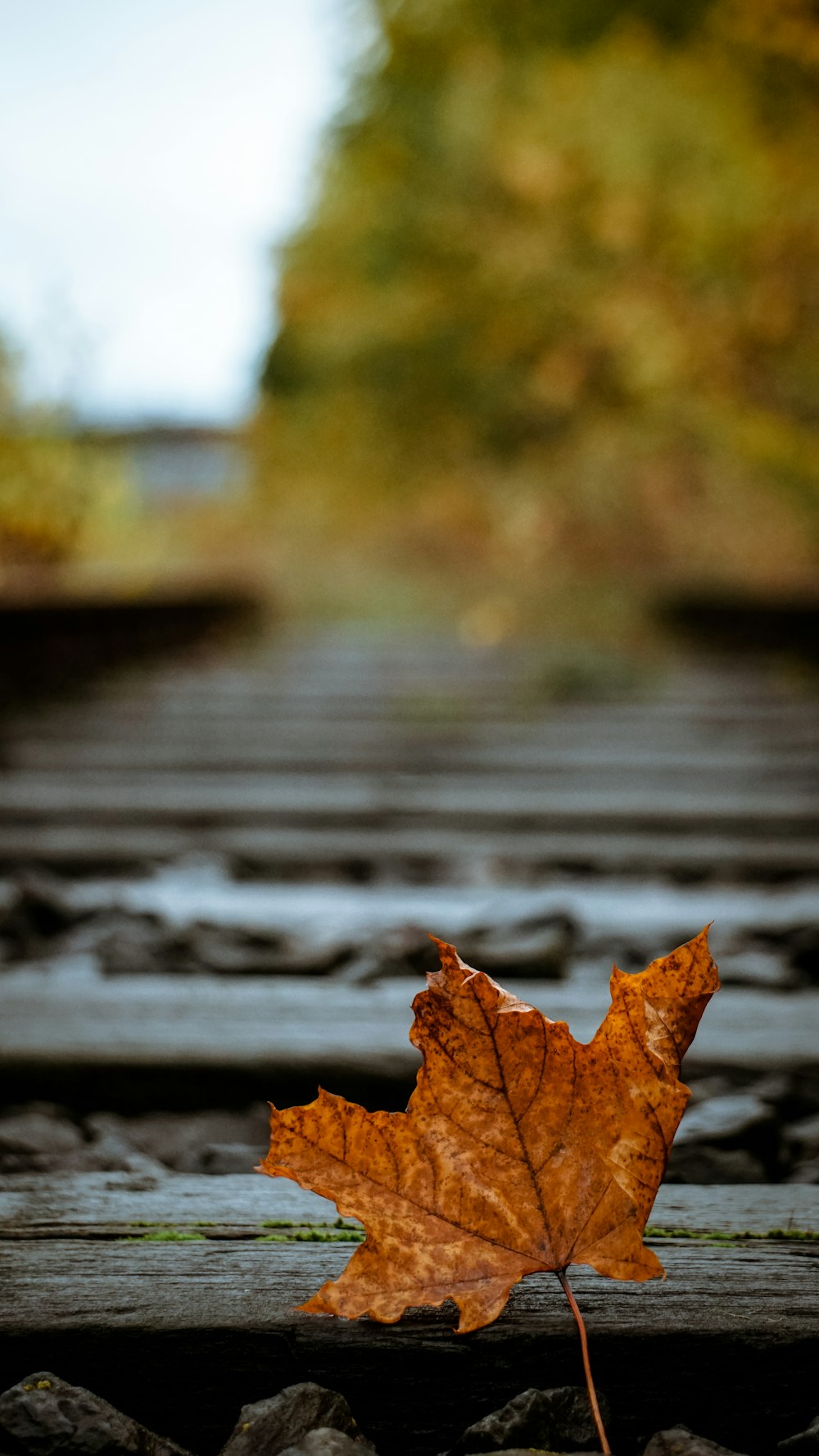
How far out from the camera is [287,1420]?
0.52 metres

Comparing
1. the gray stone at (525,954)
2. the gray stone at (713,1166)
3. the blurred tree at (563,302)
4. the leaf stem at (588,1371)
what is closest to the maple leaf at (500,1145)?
the leaf stem at (588,1371)

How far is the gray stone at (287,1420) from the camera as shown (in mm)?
513

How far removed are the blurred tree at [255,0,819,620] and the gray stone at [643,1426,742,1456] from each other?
508cm

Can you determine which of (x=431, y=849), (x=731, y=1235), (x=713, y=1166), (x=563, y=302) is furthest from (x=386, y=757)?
(x=563, y=302)

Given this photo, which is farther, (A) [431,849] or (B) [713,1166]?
(A) [431,849]

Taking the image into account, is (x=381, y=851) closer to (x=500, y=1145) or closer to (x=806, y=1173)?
(x=806, y=1173)

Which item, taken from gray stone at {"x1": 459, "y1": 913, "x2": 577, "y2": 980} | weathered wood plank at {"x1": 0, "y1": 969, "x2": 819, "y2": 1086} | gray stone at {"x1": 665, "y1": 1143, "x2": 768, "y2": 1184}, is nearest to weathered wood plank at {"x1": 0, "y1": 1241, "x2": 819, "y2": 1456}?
gray stone at {"x1": 665, "y1": 1143, "x2": 768, "y2": 1184}

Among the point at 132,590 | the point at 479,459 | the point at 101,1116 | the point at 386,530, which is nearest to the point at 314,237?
the point at 479,459

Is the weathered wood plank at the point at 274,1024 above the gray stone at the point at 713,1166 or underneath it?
above

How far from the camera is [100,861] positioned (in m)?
1.72

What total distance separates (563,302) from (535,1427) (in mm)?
10266

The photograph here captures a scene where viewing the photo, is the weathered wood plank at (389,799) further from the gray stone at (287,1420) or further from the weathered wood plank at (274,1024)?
the gray stone at (287,1420)

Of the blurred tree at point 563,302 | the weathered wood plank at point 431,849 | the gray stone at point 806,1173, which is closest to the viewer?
the gray stone at point 806,1173

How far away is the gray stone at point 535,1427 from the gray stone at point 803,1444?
9 centimetres
